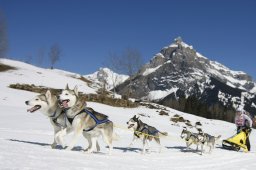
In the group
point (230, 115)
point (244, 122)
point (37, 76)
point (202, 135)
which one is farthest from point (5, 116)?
point (230, 115)

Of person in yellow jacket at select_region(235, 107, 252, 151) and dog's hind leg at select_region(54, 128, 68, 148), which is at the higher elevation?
person in yellow jacket at select_region(235, 107, 252, 151)

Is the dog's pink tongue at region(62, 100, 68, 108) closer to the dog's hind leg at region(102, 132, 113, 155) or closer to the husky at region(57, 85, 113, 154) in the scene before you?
the husky at region(57, 85, 113, 154)

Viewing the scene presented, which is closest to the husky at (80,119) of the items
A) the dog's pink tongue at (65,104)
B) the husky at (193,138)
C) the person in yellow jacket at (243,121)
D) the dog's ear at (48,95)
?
the dog's pink tongue at (65,104)

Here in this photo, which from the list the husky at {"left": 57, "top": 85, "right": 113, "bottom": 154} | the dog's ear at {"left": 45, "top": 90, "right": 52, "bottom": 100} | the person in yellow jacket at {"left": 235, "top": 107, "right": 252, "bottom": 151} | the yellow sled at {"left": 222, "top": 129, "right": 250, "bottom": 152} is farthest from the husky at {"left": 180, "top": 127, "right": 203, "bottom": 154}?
the dog's ear at {"left": 45, "top": 90, "right": 52, "bottom": 100}

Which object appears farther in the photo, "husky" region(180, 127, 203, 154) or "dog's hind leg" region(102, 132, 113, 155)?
"husky" region(180, 127, 203, 154)

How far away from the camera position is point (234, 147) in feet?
47.9

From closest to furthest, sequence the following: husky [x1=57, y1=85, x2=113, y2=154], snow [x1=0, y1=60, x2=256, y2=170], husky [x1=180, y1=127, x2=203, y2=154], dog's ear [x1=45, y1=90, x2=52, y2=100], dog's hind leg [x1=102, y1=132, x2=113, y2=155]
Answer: snow [x1=0, y1=60, x2=256, y2=170]
husky [x1=57, y1=85, x2=113, y2=154]
dog's ear [x1=45, y1=90, x2=52, y2=100]
dog's hind leg [x1=102, y1=132, x2=113, y2=155]
husky [x1=180, y1=127, x2=203, y2=154]

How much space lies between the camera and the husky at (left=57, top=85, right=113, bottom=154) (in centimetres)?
869

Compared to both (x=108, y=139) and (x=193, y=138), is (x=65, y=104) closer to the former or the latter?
(x=108, y=139)

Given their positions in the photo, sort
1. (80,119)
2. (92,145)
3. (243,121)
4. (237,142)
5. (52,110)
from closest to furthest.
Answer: (80,119) < (52,110) < (92,145) < (237,142) < (243,121)

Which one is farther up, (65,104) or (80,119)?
(65,104)

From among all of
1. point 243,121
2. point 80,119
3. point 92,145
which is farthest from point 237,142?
point 80,119

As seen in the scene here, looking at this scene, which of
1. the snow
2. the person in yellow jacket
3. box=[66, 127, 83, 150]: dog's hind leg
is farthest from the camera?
the person in yellow jacket

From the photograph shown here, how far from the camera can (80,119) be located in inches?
344
